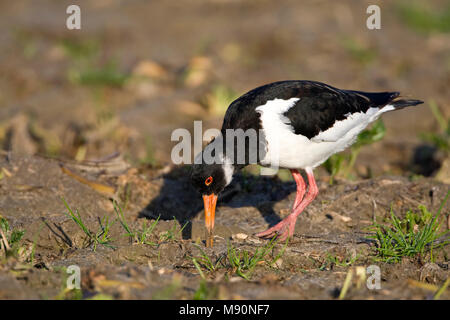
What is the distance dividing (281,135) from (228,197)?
48.9 inches

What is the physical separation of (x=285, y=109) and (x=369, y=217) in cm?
128

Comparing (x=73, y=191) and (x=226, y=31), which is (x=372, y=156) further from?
(x=226, y=31)

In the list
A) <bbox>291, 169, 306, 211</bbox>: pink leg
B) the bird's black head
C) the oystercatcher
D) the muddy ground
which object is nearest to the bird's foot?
the oystercatcher

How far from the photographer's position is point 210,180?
4.70m

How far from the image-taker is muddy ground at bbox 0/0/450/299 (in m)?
3.91

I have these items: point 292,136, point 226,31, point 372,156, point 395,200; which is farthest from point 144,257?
point 226,31

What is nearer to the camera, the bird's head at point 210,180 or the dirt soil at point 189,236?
the dirt soil at point 189,236

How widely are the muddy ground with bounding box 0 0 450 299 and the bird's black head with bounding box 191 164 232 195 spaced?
0.34 metres

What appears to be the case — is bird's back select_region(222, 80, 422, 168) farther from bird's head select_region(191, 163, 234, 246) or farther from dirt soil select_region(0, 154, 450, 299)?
dirt soil select_region(0, 154, 450, 299)

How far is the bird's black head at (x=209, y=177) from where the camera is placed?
464 centimetres

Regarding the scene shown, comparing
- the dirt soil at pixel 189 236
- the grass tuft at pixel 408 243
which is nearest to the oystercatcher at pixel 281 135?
the dirt soil at pixel 189 236

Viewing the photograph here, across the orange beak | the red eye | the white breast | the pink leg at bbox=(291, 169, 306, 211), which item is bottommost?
the orange beak

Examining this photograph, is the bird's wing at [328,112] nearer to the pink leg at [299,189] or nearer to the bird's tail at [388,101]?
the bird's tail at [388,101]

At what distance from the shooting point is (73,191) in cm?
539
